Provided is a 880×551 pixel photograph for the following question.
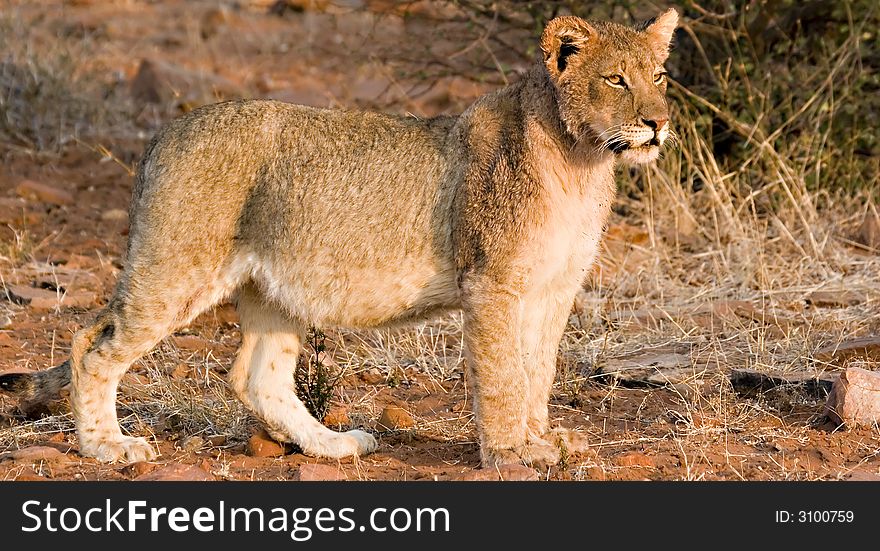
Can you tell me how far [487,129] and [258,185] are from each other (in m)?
1.06

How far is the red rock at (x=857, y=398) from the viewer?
6.35 m

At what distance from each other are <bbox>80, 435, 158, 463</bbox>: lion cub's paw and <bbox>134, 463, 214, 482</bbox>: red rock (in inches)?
14.4

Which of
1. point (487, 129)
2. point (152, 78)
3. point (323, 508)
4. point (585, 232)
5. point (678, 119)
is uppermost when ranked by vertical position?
point (152, 78)

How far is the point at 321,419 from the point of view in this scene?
22.2 feet

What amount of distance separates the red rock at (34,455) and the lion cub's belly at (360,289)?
1184 mm

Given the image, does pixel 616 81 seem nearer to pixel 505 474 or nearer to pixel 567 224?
pixel 567 224

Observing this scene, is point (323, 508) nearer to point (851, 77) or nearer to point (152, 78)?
point (851, 77)

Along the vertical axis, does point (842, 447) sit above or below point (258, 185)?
below

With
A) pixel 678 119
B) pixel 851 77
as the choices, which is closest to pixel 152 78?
pixel 678 119

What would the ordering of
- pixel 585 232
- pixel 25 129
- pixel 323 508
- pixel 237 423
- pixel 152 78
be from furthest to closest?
pixel 152 78
pixel 25 129
pixel 237 423
pixel 585 232
pixel 323 508

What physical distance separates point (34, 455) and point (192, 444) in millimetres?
715

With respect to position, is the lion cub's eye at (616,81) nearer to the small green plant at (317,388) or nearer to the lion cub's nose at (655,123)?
the lion cub's nose at (655,123)

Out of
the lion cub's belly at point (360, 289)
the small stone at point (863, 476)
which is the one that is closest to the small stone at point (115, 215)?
the lion cub's belly at point (360, 289)

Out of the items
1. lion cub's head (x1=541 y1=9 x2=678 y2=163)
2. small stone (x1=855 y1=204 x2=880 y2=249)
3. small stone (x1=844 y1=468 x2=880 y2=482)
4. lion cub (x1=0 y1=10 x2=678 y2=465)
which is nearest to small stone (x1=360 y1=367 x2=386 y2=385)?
lion cub (x1=0 y1=10 x2=678 y2=465)
